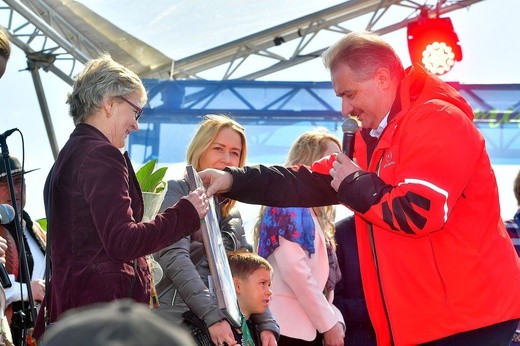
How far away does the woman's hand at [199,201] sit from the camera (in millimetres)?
3740

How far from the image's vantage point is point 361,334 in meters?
5.92

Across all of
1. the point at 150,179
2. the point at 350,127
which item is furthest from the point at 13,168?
the point at 350,127

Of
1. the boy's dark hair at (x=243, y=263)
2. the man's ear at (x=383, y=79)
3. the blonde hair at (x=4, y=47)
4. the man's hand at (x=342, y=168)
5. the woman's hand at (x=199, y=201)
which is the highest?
the blonde hair at (x=4, y=47)

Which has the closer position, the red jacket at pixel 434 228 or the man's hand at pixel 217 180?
the red jacket at pixel 434 228

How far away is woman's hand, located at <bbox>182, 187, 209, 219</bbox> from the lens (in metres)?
3.74

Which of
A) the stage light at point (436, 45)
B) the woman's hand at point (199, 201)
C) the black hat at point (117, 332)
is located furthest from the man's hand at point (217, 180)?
the stage light at point (436, 45)

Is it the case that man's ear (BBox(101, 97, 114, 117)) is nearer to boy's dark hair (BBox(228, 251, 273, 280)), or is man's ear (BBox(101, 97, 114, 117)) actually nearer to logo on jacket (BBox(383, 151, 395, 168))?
logo on jacket (BBox(383, 151, 395, 168))

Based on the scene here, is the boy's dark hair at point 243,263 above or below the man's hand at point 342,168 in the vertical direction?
below

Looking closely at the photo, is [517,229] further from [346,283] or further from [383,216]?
[383,216]

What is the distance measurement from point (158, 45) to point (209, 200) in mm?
6132

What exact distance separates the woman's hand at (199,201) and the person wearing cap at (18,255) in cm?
100

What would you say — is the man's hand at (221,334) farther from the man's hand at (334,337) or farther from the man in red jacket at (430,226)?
the man's hand at (334,337)

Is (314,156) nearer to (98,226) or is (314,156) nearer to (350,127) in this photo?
(350,127)

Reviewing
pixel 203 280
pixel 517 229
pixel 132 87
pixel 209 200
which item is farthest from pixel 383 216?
pixel 517 229
